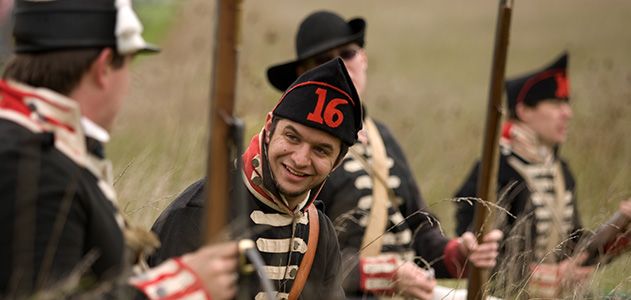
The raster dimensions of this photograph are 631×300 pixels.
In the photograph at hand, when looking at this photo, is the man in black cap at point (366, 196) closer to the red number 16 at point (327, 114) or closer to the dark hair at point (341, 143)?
the dark hair at point (341, 143)

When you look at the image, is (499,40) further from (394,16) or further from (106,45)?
(394,16)

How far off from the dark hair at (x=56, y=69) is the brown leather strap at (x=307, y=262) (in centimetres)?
178

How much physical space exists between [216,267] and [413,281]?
2633 mm

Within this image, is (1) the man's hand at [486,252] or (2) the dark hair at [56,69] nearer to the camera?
(2) the dark hair at [56,69]

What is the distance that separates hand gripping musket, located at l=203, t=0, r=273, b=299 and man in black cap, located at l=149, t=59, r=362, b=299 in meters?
1.35

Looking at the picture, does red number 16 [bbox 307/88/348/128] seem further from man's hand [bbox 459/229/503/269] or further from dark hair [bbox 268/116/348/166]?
man's hand [bbox 459/229/503/269]

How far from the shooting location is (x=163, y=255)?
447cm

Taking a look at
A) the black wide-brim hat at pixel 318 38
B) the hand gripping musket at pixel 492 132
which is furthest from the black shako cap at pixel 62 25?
the black wide-brim hat at pixel 318 38

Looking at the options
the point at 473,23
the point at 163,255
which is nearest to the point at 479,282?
the point at 163,255

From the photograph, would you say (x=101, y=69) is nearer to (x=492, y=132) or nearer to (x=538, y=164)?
(x=492, y=132)

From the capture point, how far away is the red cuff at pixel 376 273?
5.95m

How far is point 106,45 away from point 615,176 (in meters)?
7.78

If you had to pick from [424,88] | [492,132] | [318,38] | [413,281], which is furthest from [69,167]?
[424,88]

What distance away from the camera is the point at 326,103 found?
477 cm
